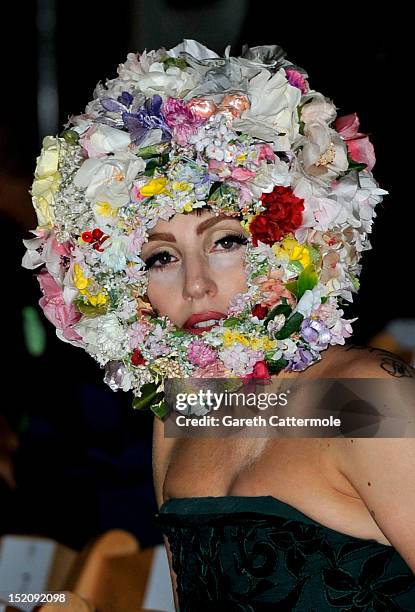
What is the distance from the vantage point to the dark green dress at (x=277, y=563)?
2.11 m

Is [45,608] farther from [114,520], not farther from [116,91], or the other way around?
[116,91]

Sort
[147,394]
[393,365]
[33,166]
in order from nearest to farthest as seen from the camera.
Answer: [393,365]
[147,394]
[33,166]

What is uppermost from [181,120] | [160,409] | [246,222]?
[181,120]

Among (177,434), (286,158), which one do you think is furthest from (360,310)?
(286,158)

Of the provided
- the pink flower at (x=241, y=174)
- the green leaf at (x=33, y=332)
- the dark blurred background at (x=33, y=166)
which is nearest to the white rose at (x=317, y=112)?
the pink flower at (x=241, y=174)

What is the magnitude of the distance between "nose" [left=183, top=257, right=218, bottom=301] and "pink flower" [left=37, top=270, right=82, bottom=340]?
40 centimetres

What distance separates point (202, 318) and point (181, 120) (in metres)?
0.49

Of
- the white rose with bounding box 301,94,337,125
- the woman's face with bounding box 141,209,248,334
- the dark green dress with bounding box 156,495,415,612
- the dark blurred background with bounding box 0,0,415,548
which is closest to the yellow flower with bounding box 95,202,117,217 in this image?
the woman's face with bounding box 141,209,248,334

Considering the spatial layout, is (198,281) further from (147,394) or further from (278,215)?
(147,394)

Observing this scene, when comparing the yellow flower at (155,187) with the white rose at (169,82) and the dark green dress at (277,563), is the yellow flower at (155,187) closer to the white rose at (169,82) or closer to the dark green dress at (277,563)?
the white rose at (169,82)

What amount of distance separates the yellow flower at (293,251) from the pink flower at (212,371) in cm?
31

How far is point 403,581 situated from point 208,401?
68 centimetres

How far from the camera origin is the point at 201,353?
2.28 m

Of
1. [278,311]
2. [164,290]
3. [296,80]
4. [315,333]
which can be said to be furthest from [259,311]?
[296,80]
